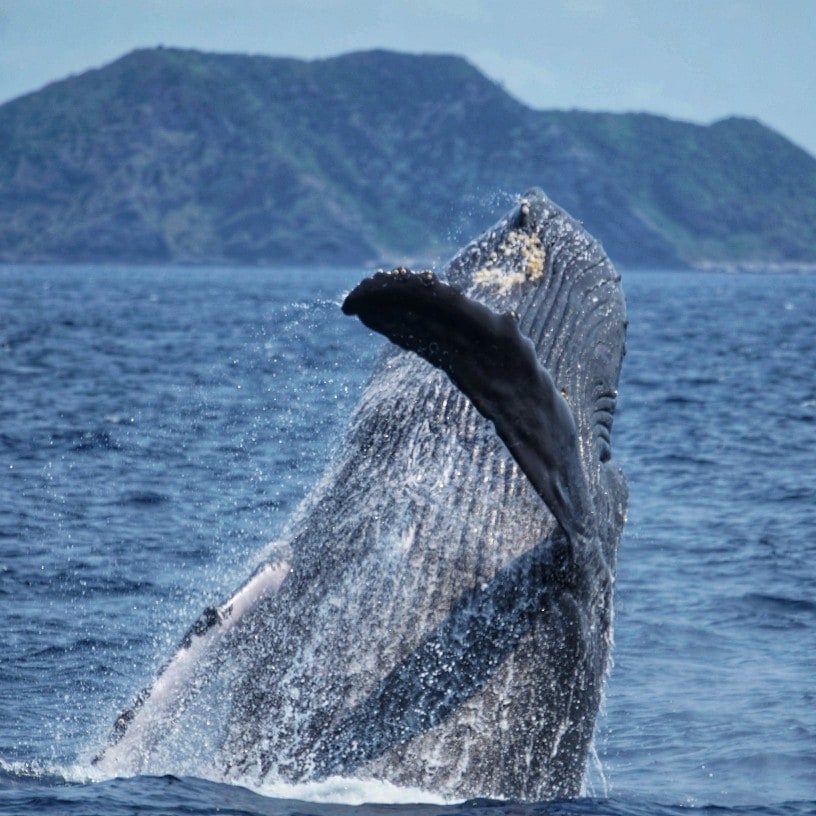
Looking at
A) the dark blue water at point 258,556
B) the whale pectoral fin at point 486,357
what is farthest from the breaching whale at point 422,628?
the whale pectoral fin at point 486,357

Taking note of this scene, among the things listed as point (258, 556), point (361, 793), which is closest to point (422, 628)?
point (361, 793)

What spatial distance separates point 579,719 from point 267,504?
9.66m

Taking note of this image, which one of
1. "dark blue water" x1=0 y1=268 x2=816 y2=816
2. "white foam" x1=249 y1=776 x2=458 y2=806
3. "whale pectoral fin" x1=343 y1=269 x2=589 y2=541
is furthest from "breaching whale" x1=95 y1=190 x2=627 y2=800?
"whale pectoral fin" x1=343 y1=269 x2=589 y2=541

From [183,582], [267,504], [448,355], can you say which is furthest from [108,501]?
[448,355]

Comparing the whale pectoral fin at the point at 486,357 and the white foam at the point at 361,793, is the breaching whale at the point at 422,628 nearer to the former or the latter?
the white foam at the point at 361,793

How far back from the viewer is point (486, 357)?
611cm

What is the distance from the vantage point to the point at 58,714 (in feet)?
33.7

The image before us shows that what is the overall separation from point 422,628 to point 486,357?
5.88ft

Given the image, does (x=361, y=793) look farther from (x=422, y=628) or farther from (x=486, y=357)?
(x=486, y=357)

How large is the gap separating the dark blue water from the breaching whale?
23cm

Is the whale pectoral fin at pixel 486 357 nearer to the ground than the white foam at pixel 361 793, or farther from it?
farther from it

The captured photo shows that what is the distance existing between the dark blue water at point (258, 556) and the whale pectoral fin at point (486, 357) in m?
1.65

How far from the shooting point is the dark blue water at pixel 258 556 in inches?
363

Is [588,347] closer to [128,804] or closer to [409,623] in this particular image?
[409,623]
